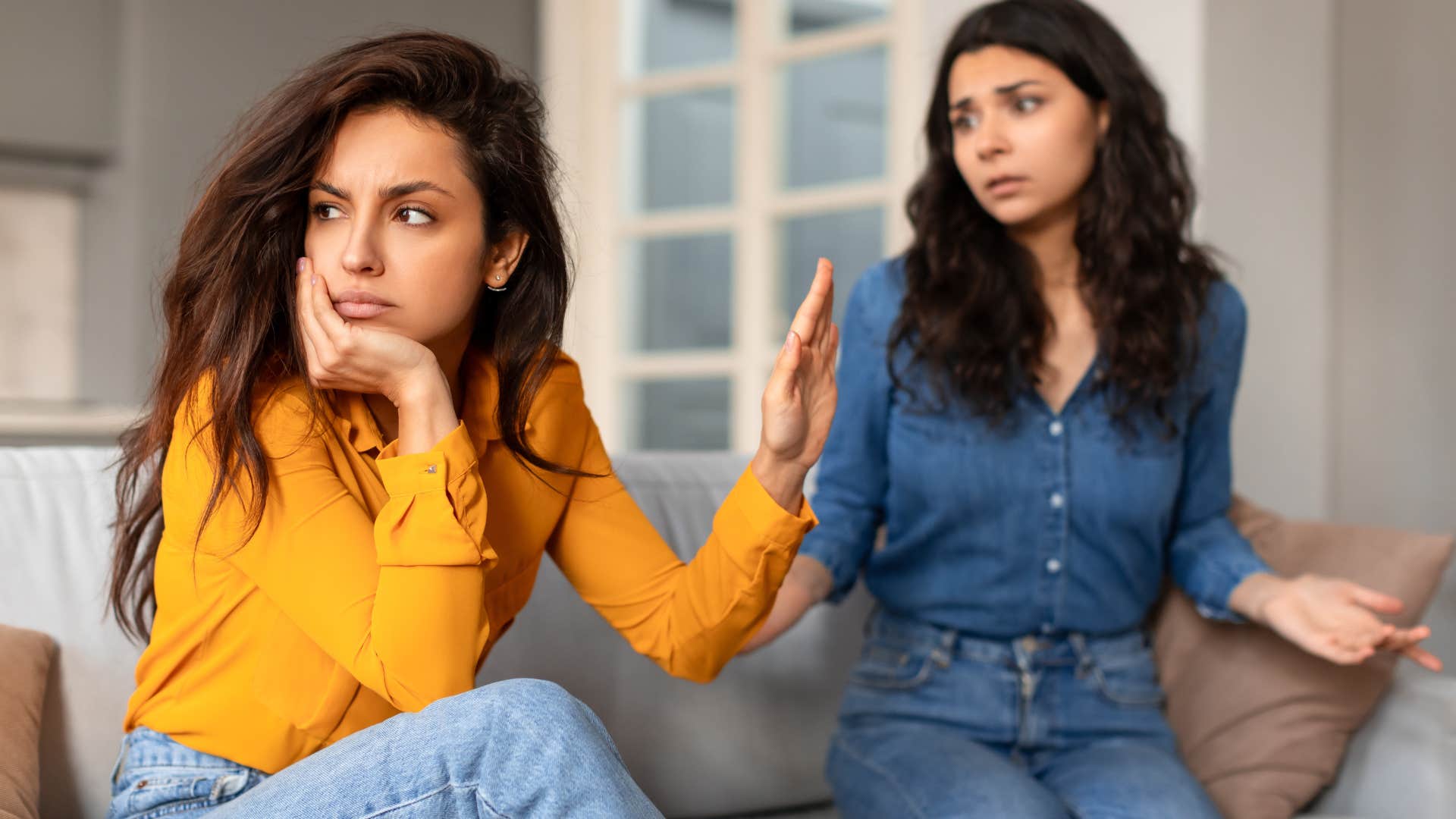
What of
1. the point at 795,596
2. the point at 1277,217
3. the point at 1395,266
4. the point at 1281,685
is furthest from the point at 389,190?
the point at 1395,266

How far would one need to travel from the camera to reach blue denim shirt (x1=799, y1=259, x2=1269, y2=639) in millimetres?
1599

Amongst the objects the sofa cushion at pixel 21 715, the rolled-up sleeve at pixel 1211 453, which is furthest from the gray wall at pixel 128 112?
the rolled-up sleeve at pixel 1211 453

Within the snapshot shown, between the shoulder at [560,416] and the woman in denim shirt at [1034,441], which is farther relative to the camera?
the woman in denim shirt at [1034,441]

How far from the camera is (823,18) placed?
11.8 ft

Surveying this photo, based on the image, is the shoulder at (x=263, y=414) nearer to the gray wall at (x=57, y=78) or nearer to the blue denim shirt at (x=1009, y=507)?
the blue denim shirt at (x=1009, y=507)

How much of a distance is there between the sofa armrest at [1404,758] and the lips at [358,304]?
1293 millimetres

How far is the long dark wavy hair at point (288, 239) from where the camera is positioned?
3.68ft

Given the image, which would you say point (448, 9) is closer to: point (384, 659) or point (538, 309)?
point (538, 309)

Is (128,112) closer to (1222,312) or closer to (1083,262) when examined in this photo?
(1083,262)

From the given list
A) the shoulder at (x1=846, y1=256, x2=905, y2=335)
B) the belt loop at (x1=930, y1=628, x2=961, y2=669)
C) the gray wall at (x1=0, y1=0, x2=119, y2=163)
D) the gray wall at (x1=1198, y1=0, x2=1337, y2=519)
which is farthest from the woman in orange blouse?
the gray wall at (x1=0, y1=0, x2=119, y2=163)

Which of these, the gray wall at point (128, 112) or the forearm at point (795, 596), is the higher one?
the gray wall at point (128, 112)

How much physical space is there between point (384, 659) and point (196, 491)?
8.6 inches

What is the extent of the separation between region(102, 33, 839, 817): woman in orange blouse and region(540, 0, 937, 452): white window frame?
75.8 inches

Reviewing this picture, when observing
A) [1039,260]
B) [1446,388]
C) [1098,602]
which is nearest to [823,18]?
[1446,388]
